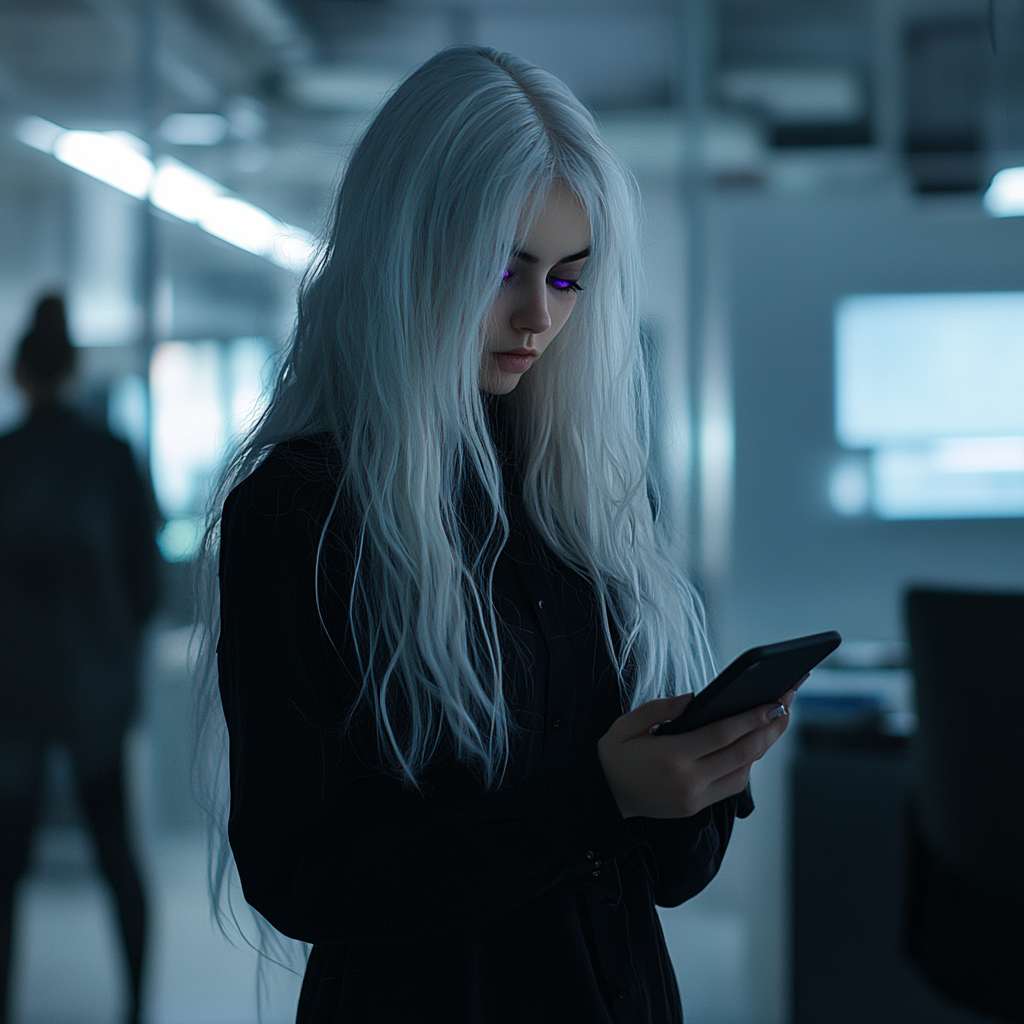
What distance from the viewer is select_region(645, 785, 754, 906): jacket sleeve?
2.99 feet

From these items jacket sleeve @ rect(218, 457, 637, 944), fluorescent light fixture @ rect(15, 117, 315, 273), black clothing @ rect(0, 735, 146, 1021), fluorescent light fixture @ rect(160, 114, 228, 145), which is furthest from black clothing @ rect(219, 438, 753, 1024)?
fluorescent light fixture @ rect(160, 114, 228, 145)

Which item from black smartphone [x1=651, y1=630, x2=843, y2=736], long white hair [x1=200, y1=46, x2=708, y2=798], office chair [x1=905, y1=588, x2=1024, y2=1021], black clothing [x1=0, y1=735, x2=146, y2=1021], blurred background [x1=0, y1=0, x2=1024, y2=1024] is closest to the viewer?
black smartphone [x1=651, y1=630, x2=843, y2=736]

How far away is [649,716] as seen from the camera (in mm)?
780

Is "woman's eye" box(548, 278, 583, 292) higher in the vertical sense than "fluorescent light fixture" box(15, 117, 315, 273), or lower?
lower

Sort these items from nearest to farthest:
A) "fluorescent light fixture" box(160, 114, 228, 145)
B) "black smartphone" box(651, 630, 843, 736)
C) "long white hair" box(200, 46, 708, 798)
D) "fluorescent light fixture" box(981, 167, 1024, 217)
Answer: "black smartphone" box(651, 630, 843, 736) → "long white hair" box(200, 46, 708, 798) → "fluorescent light fixture" box(160, 114, 228, 145) → "fluorescent light fixture" box(981, 167, 1024, 217)

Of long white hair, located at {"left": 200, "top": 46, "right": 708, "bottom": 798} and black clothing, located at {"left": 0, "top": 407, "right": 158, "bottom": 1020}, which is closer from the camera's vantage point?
long white hair, located at {"left": 200, "top": 46, "right": 708, "bottom": 798}

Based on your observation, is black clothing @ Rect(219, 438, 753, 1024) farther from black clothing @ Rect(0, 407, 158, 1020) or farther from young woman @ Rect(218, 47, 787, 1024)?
black clothing @ Rect(0, 407, 158, 1020)

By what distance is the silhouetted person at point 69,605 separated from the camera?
2.53 metres

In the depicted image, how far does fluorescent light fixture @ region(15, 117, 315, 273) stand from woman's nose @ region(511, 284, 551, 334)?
2.07 meters

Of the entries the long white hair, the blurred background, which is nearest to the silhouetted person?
the blurred background

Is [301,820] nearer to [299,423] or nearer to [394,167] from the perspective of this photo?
[299,423]

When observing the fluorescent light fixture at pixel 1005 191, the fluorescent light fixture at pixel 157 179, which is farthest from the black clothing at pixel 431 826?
the fluorescent light fixture at pixel 1005 191

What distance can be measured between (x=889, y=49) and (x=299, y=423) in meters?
3.33

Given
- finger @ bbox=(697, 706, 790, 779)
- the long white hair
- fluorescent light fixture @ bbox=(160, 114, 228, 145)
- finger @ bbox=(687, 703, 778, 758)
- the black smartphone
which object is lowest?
finger @ bbox=(697, 706, 790, 779)
